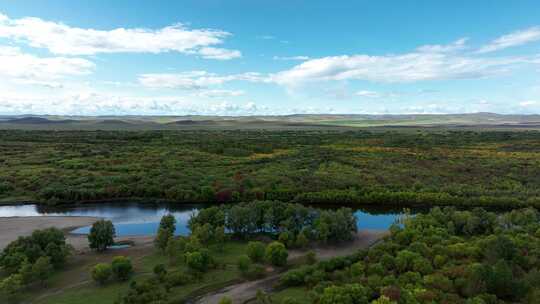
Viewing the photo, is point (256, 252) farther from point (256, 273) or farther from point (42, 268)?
point (42, 268)

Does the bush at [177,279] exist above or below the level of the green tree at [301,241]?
below

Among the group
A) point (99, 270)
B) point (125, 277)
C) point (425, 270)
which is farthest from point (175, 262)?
point (425, 270)

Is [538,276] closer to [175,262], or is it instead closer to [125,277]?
[175,262]

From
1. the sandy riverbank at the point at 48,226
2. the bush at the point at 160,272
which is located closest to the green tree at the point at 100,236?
the sandy riverbank at the point at 48,226

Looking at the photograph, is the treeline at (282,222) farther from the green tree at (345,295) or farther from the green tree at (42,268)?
the green tree at (42,268)

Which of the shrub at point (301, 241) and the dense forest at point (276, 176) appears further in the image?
the dense forest at point (276, 176)

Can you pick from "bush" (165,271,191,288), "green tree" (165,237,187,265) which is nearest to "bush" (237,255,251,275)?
"bush" (165,271,191,288)
